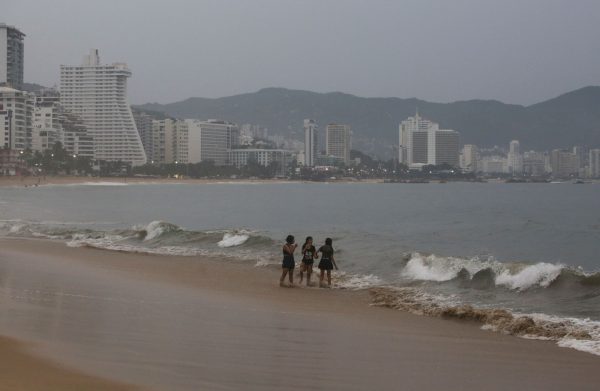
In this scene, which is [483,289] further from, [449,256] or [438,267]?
[449,256]

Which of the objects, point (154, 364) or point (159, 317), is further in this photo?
point (159, 317)

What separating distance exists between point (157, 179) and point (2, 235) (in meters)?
144

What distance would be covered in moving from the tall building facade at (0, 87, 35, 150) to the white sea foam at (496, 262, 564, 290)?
503 feet

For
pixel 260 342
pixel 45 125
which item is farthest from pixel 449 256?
pixel 45 125

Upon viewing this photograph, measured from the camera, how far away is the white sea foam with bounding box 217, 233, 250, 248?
25.5 m

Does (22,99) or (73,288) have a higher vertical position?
(22,99)

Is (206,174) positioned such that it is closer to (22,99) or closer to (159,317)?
(22,99)

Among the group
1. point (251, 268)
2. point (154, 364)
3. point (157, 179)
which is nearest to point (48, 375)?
point (154, 364)

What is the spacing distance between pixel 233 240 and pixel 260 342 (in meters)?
16.5

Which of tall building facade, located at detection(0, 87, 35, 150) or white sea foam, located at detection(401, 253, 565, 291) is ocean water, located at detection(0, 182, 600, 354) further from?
tall building facade, located at detection(0, 87, 35, 150)

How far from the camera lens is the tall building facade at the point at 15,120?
522 ft

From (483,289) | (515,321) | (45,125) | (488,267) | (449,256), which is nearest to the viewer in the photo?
(515,321)

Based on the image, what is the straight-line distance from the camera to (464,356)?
9039 mm

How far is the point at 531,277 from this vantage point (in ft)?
51.2
